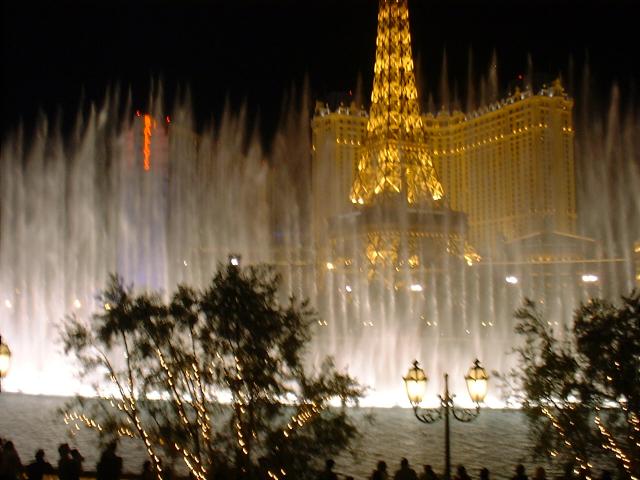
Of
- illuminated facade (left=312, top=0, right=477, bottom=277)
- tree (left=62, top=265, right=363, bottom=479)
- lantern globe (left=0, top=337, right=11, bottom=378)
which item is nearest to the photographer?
tree (left=62, top=265, right=363, bottom=479)

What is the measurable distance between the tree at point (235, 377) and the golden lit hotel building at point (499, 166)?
2066 inches

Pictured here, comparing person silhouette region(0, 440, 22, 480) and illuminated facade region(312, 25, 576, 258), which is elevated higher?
illuminated facade region(312, 25, 576, 258)

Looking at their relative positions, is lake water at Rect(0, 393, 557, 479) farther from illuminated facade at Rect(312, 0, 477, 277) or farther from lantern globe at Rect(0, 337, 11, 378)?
illuminated facade at Rect(312, 0, 477, 277)

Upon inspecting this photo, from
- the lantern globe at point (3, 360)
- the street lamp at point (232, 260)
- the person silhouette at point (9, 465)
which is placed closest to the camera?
the person silhouette at point (9, 465)

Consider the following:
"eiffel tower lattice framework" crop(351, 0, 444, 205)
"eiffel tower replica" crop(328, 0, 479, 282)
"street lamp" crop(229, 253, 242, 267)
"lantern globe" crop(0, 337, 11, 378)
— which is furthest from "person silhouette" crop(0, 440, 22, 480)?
"eiffel tower lattice framework" crop(351, 0, 444, 205)

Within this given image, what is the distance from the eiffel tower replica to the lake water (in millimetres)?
25905

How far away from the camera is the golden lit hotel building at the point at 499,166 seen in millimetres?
63156

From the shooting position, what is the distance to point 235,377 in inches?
262

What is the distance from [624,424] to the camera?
282 inches

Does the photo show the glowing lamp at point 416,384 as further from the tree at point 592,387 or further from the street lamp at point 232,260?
the street lamp at point 232,260

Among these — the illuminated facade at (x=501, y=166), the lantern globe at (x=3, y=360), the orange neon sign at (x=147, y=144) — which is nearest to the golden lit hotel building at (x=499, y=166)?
the illuminated facade at (x=501, y=166)

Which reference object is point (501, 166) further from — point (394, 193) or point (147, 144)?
point (147, 144)

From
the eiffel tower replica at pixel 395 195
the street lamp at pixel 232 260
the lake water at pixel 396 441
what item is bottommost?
the lake water at pixel 396 441

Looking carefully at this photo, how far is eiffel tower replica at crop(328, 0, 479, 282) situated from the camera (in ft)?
142
